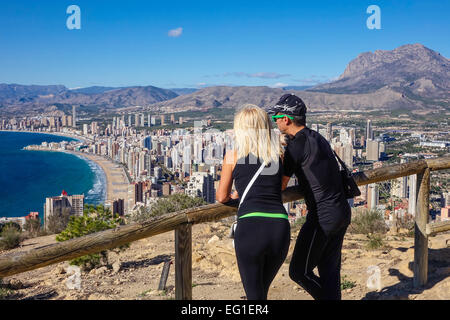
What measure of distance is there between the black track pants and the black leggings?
0.27 meters

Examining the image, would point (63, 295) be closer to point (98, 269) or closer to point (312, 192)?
point (98, 269)

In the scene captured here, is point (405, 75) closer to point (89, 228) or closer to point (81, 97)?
point (81, 97)

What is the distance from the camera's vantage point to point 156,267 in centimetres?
503

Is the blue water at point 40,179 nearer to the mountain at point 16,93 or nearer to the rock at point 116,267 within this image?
the rock at point 116,267

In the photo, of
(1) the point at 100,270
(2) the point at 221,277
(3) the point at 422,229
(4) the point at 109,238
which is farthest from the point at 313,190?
(1) the point at 100,270

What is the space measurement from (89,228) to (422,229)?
14.1ft

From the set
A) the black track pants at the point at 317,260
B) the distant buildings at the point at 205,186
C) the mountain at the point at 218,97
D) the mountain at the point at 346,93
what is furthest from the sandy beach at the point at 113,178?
the mountain at the point at 218,97

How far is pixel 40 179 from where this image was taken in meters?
52.7

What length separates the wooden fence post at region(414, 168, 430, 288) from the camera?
2.84 m

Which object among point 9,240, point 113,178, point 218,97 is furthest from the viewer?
point 218,97

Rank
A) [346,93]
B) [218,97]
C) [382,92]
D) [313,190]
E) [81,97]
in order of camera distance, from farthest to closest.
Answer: [81,97], [218,97], [346,93], [382,92], [313,190]

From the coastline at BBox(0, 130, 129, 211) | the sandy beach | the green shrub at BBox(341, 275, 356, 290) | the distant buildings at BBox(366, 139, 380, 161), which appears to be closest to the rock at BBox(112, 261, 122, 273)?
the green shrub at BBox(341, 275, 356, 290)

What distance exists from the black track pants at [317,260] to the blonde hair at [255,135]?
18.5 inches

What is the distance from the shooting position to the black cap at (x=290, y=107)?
1963mm
